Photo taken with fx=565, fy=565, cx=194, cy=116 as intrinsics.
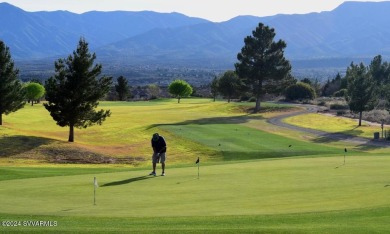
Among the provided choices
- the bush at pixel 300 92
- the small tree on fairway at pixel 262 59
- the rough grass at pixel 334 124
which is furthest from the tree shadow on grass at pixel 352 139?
the bush at pixel 300 92

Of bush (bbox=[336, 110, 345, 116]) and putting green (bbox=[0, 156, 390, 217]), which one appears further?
bush (bbox=[336, 110, 345, 116])

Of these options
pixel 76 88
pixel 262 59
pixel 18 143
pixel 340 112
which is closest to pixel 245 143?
pixel 76 88

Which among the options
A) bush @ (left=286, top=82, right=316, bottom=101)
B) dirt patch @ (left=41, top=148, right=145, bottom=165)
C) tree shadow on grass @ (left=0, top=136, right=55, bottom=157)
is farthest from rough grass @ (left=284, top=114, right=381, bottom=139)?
tree shadow on grass @ (left=0, top=136, right=55, bottom=157)

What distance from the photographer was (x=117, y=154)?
50094mm

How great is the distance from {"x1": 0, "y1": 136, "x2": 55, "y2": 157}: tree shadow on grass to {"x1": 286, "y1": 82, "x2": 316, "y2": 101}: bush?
91342 millimetres

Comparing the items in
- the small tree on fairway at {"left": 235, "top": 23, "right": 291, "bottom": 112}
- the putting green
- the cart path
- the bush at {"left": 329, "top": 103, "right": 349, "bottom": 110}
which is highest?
the small tree on fairway at {"left": 235, "top": 23, "right": 291, "bottom": 112}

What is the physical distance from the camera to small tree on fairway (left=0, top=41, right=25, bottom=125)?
5906 centimetres

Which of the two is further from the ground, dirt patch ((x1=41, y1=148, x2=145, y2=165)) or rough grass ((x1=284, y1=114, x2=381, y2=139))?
rough grass ((x1=284, y1=114, x2=381, y2=139))

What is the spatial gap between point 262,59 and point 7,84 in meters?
54.9

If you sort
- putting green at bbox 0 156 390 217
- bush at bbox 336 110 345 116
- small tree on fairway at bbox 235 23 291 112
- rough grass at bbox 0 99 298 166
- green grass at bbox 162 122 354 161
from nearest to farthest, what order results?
putting green at bbox 0 156 390 217, rough grass at bbox 0 99 298 166, green grass at bbox 162 122 354 161, bush at bbox 336 110 345 116, small tree on fairway at bbox 235 23 291 112

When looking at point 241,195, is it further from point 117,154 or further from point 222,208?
point 117,154

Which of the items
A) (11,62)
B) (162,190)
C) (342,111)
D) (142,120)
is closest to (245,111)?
(342,111)

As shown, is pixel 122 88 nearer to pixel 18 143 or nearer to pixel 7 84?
pixel 7 84

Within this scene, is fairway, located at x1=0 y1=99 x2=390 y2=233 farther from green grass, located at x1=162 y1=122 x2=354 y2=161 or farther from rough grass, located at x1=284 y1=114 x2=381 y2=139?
rough grass, located at x1=284 y1=114 x2=381 y2=139
